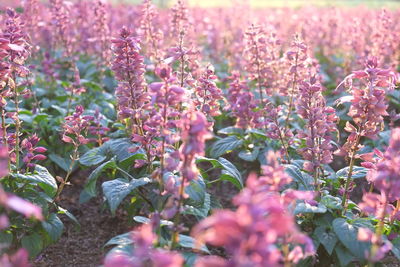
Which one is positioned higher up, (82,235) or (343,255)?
(343,255)

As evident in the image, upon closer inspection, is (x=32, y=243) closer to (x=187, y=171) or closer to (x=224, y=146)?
(x=187, y=171)

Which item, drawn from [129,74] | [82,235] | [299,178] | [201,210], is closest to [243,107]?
[299,178]

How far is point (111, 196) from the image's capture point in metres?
3.31

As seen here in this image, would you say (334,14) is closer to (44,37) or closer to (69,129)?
(44,37)

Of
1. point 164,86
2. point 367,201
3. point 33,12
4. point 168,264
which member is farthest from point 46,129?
point 168,264

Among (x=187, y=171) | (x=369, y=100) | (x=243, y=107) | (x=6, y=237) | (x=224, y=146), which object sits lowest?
(x=6, y=237)

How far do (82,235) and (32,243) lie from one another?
117 centimetres

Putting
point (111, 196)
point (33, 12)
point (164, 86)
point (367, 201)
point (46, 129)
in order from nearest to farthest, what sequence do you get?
point (164, 86) < point (367, 201) < point (111, 196) < point (46, 129) < point (33, 12)

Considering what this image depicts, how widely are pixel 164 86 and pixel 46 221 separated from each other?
1.42 metres

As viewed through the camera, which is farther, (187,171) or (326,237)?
(326,237)

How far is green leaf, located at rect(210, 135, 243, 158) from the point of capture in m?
4.44

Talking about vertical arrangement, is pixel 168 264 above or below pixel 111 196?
above

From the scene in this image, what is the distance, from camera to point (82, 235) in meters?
4.47

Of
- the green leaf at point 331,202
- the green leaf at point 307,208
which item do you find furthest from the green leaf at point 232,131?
the green leaf at point 307,208
